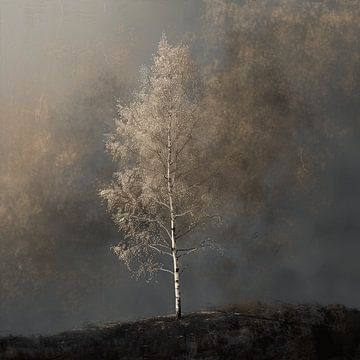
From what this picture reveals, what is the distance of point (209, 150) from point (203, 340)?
940cm

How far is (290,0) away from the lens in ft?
88.7

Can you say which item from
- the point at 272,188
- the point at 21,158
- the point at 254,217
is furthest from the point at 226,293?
the point at 21,158

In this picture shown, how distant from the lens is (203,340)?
1822 cm

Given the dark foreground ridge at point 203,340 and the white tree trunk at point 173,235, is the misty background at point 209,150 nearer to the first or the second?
the dark foreground ridge at point 203,340

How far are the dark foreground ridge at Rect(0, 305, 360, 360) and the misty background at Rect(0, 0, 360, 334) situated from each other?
3710mm

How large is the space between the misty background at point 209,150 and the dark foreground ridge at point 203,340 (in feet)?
12.2

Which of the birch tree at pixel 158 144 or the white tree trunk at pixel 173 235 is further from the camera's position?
the birch tree at pixel 158 144

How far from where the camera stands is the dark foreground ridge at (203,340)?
17812 mm

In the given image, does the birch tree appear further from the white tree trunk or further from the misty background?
the misty background

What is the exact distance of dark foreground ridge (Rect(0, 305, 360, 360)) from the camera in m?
17.8

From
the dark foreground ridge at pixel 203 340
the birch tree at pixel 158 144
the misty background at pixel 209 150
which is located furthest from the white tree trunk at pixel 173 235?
the misty background at pixel 209 150

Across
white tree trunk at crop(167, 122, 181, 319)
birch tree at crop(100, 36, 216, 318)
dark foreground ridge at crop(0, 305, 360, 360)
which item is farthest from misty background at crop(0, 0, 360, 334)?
birch tree at crop(100, 36, 216, 318)

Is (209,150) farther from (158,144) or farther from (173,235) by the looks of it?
(173,235)

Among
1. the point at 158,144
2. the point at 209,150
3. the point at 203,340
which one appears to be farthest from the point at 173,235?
the point at 209,150
